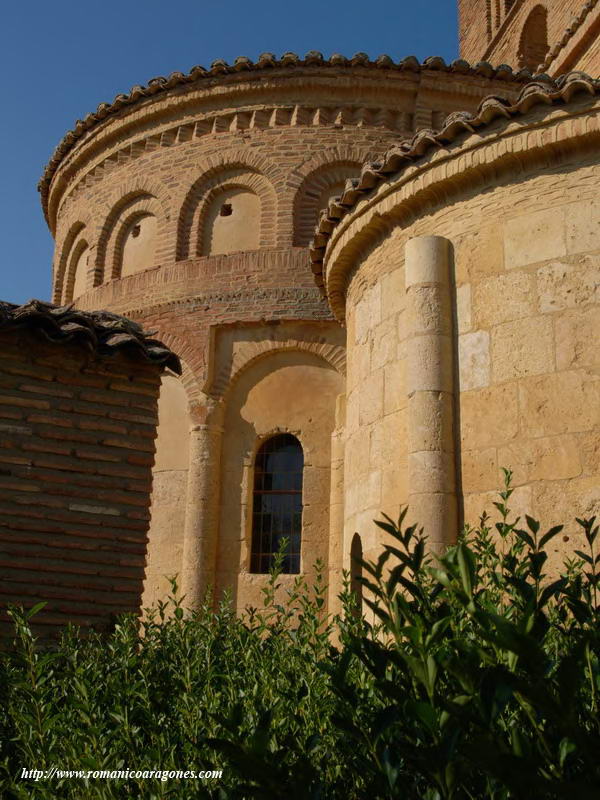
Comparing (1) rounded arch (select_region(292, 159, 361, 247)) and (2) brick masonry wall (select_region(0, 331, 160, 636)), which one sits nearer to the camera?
(2) brick masonry wall (select_region(0, 331, 160, 636))

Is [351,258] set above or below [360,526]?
above

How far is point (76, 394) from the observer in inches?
259

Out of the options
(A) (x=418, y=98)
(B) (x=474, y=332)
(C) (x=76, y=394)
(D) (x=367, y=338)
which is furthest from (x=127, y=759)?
(A) (x=418, y=98)

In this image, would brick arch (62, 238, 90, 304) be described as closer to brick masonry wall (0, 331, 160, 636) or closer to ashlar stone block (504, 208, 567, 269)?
brick masonry wall (0, 331, 160, 636)

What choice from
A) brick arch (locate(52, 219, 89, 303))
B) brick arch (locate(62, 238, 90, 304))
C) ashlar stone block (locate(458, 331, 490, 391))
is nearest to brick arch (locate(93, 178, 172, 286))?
brick arch (locate(52, 219, 89, 303))

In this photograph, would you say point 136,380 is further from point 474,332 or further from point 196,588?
point 196,588

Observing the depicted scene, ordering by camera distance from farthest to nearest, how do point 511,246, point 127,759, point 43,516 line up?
point 511,246 < point 43,516 < point 127,759

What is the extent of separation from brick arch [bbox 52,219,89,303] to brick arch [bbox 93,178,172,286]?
0.99 metres

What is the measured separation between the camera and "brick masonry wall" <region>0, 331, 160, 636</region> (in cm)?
610

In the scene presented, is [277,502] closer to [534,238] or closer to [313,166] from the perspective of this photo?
[313,166]

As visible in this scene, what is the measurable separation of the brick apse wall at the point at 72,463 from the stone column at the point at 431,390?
75.5 inches

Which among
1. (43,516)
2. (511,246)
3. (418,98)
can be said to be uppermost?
(418,98)

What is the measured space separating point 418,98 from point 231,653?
1204 cm

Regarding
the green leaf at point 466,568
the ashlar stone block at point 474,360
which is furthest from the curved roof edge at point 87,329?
the green leaf at point 466,568
